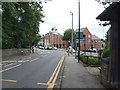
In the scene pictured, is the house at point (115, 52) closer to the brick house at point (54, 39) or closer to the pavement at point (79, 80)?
the pavement at point (79, 80)

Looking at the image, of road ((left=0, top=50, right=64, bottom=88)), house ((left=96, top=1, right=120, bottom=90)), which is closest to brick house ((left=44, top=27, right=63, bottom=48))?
road ((left=0, top=50, right=64, bottom=88))

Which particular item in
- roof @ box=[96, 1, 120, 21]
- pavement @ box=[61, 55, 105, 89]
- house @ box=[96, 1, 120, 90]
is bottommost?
pavement @ box=[61, 55, 105, 89]

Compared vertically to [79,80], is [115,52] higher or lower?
higher

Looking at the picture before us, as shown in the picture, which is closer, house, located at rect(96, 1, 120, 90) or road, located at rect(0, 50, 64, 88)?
house, located at rect(96, 1, 120, 90)

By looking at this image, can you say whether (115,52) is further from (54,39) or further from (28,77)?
(54,39)

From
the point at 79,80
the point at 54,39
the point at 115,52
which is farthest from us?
the point at 54,39

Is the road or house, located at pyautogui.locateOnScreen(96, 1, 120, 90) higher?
house, located at pyautogui.locateOnScreen(96, 1, 120, 90)

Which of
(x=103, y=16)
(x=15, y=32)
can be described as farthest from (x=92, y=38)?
(x=103, y=16)

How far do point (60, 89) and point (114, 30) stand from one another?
345 centimetres

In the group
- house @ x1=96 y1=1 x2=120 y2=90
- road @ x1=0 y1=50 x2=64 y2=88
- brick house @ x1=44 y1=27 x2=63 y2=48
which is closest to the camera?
house @ x1=96 y1=1 x2=120 y2=90

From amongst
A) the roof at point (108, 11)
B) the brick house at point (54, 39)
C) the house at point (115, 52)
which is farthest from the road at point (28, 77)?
the brick house at point (54, 39)

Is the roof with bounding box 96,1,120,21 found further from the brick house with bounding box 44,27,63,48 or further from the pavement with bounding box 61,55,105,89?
the brick house with bounding box 44,27,63,48

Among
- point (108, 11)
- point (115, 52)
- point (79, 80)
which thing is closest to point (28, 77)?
point (79, 80)

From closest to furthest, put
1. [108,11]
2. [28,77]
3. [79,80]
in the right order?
[108,11]
[79,80]
[28,77]
